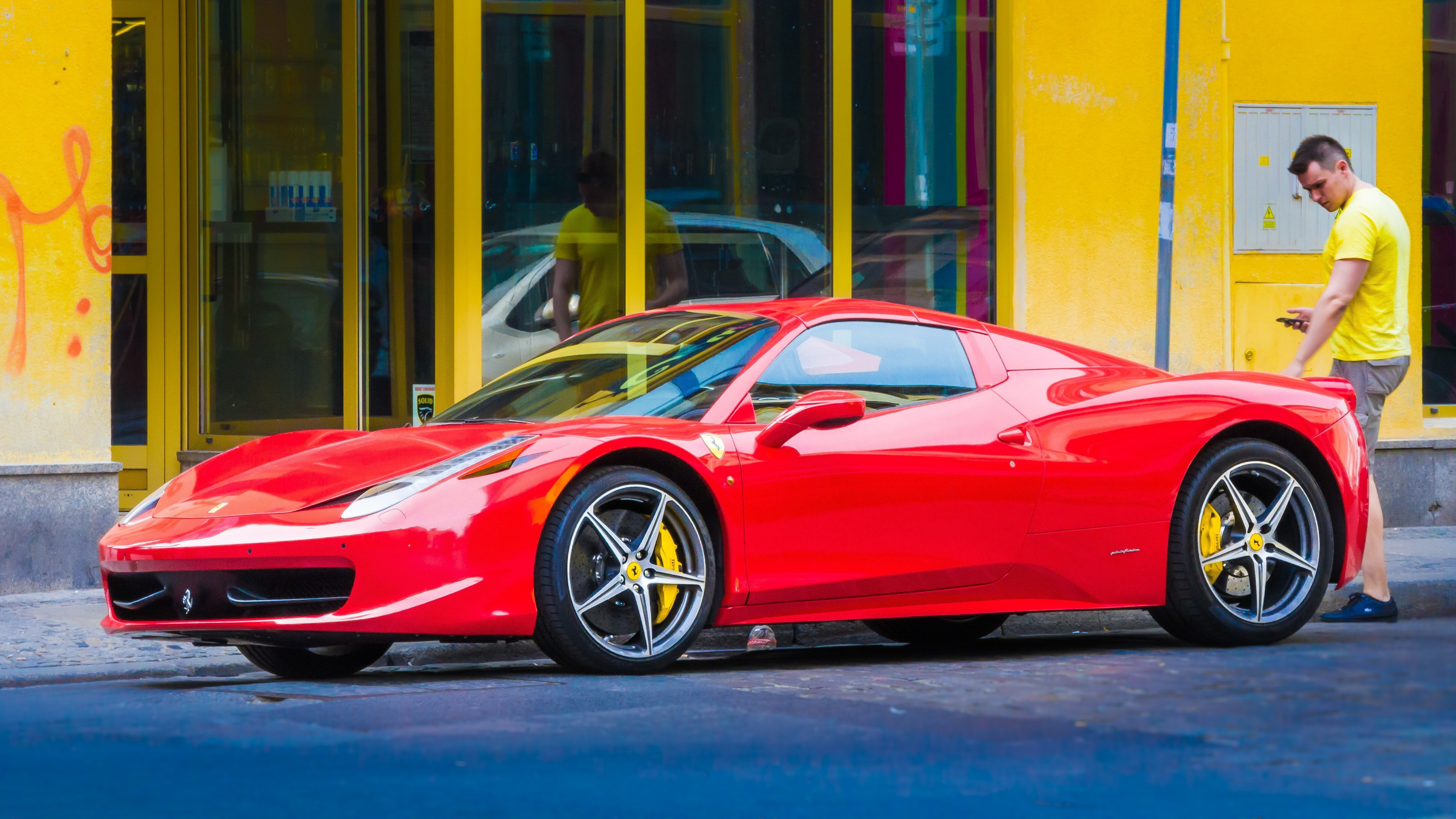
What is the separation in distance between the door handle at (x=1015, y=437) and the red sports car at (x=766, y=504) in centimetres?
1

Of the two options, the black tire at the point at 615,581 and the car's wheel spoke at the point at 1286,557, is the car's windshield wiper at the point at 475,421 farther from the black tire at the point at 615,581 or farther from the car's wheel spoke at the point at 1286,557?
the car's wheel spoke at the point at 1286,557

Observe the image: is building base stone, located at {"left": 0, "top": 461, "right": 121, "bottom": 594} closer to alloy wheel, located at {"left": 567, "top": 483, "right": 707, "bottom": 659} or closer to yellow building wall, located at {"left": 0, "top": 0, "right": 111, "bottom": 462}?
yellow building wall, located at {"left": 0, "top": 0, "right": 111, "bottom": 462}

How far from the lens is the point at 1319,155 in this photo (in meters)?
7.82

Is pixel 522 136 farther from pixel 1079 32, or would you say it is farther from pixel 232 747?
pixel 232 747

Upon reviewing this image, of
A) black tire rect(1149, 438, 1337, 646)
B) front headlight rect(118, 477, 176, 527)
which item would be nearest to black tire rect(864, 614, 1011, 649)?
black tire rect(1149, 438, 1337, 646)

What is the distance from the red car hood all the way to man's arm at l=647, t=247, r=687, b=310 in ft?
14.7

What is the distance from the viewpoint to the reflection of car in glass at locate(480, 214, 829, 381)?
1030cm

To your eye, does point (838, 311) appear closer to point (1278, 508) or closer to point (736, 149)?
point (1278, 508)

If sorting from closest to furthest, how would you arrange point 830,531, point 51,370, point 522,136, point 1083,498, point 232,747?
point 232,747 → point 830,531 → point 1083,498 → point 51,370 → point 522,136

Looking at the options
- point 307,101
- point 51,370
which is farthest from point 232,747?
point 307,101

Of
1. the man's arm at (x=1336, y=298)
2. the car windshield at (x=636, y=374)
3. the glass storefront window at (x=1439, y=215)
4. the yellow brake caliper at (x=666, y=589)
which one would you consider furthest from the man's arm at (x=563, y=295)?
the glass storefront window at (x=1439, y=215)

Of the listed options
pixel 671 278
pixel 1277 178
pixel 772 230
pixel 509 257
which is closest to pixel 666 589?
pixel 509 257

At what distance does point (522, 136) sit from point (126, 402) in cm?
279

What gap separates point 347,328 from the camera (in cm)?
1087
